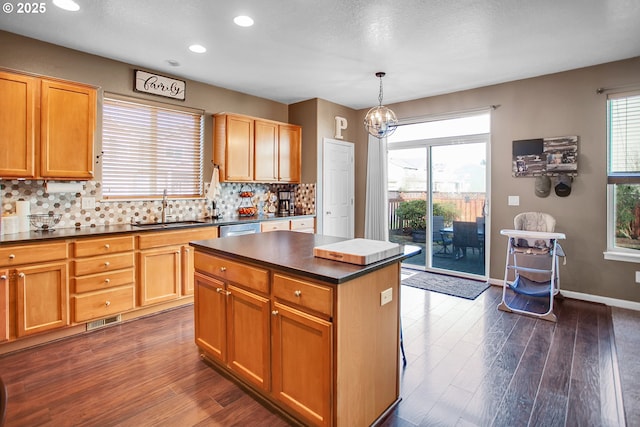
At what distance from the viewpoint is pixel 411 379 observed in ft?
7.88

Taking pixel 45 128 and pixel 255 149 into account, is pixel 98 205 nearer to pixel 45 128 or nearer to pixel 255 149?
pixel 45 128

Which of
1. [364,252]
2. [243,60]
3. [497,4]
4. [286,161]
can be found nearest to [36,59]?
[243,60]

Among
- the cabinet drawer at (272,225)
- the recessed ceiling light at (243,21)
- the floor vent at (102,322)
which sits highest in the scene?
the recessed ceiling light at (243,21)

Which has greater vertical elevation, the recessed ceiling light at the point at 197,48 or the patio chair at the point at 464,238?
the recessed ceiling light at the point at 197,48

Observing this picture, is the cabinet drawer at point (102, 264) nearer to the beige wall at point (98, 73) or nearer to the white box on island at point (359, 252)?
the beige wall at point (98, 73)

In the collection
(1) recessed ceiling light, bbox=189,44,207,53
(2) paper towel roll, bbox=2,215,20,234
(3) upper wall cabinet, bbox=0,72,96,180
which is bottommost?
(2) paper towel roll, bbox=2,215,20,234

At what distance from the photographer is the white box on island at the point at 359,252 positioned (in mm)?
1830

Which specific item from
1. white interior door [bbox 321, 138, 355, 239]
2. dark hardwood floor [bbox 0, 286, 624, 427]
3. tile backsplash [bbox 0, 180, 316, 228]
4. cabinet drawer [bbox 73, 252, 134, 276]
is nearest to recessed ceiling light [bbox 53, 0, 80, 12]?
tile backsplash [bbox 0, 180, 316, 228]

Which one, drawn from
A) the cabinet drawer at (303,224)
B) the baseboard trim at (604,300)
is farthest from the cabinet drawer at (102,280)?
the baseboard trim at (604,300)

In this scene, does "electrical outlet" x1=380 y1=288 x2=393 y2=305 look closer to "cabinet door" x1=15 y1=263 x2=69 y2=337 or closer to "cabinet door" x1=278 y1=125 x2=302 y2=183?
"cabinet door" x1=15 y1=263 x2=69 y2=337

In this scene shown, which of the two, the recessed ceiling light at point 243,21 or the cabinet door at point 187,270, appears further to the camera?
the cabinet door at point 187,270

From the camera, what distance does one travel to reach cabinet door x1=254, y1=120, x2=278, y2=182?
4.83 m

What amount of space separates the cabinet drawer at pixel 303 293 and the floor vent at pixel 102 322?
7.61 ft

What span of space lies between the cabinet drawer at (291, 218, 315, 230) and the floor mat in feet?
5.20
